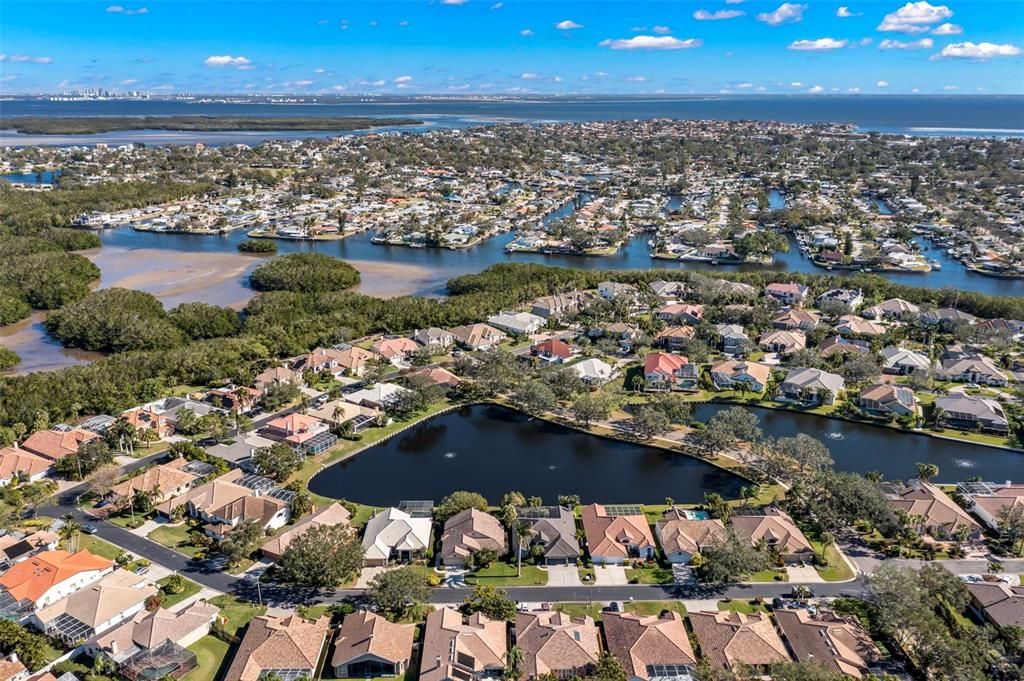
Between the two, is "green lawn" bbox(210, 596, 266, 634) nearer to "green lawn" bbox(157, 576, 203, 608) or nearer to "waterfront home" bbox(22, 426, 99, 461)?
"green lawn" bbox(157, 576, 203, 608)

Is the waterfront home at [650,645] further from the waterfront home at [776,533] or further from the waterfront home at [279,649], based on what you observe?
the waterfront home at [279,649]

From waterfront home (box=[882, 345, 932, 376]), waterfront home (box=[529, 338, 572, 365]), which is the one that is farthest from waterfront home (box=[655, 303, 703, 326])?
waterfront home (box=[882, 345, 932, 376])

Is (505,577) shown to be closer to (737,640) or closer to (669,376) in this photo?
(737,640)

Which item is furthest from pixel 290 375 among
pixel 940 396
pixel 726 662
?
pixel 940 396

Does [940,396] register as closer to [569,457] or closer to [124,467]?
[569,457]

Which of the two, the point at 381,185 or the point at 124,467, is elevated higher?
the point at 381,185

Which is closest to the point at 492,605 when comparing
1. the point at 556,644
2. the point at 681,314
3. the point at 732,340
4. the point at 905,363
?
the point at 556,644
